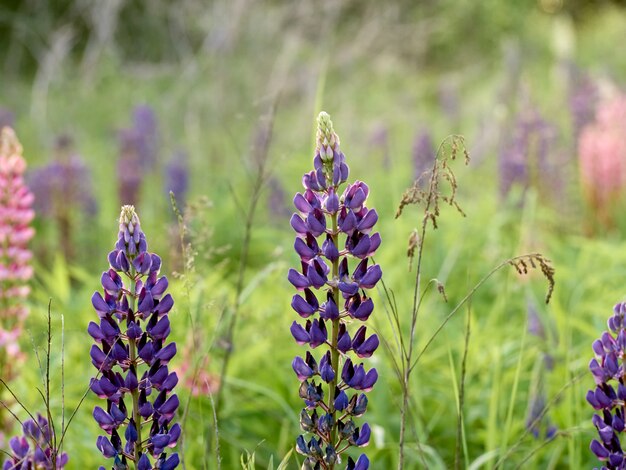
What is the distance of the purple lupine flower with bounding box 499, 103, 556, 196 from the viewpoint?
5.25m

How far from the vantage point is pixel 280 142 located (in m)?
8.40

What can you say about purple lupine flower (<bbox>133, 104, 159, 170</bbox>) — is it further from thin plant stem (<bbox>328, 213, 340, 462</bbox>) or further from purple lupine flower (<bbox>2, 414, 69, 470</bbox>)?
thin plant stem (<bbox>328, 213, 340, 462</bbox>)

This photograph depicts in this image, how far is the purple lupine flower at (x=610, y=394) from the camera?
1.62 m

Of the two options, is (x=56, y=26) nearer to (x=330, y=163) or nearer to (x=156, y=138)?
(x=156, y=138)

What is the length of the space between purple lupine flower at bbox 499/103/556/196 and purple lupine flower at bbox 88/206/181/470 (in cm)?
389

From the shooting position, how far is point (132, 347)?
1515 millimetres

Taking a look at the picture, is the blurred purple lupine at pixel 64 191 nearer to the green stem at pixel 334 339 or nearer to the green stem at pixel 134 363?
the green stem at pixel 134 363

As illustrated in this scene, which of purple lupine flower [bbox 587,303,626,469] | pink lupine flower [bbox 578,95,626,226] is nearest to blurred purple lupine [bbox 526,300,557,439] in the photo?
purple lupine flower [bbox 587,303,626,469]

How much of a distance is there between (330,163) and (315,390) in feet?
1.34

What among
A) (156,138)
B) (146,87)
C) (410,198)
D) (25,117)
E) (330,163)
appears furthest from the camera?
(146,87)

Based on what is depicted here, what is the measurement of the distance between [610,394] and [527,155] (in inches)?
158

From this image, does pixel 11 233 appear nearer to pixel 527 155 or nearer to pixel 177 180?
pixel 527 155

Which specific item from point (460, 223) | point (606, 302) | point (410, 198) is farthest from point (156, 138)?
point (410, 198)

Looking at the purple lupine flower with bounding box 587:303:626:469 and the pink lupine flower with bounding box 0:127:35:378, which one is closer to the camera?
the purple lupine flower with bounding box 587:303:626:469
